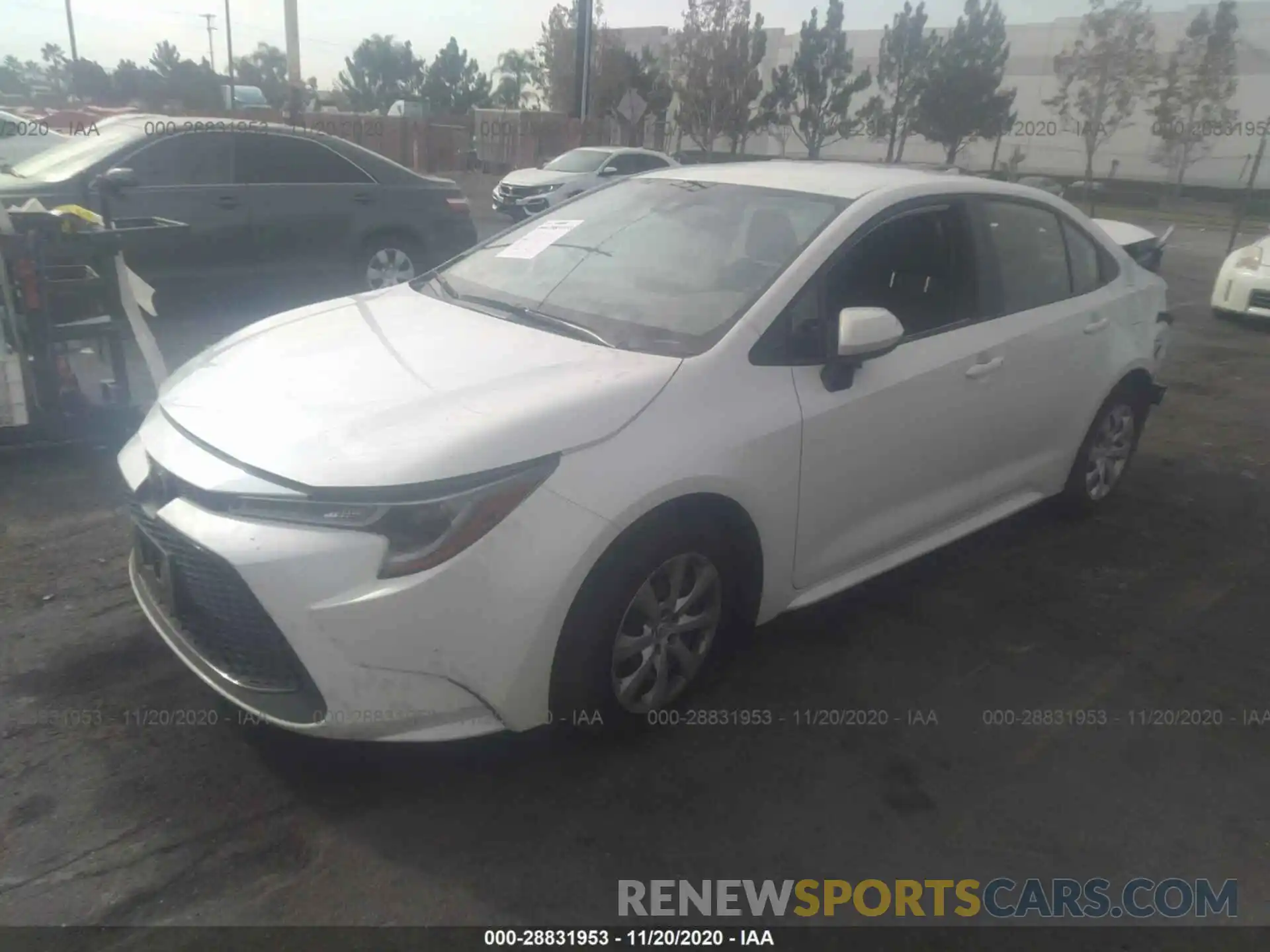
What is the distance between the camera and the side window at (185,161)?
288 inches

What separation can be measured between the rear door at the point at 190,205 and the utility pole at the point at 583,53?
51.3 feet

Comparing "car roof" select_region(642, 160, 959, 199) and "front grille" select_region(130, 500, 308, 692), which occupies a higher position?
"car roof" select_region(642, 160, 959, 199)

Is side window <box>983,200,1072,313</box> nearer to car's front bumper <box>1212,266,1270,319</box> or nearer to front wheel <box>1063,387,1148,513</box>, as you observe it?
front wheel <box>1063,387,1148,513</box>

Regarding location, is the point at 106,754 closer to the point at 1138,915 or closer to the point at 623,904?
the point at 623,904

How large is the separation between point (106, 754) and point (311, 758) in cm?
58

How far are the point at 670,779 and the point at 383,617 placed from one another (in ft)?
3.31

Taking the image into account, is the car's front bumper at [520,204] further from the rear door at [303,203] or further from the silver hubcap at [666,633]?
the silver hubcap at [666,633]

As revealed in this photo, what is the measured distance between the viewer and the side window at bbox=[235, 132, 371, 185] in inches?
303

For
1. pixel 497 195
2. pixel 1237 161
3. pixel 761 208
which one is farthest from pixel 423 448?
pixel 1237 161

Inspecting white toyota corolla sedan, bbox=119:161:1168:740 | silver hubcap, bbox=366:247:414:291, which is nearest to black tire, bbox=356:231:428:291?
silver hubcap, bbox=366:247:414:291

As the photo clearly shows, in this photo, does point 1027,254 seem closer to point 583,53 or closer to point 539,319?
point 539,319

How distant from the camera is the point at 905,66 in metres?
40.1

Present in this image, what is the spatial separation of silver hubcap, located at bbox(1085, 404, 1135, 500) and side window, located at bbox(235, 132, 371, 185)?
6.03 metres

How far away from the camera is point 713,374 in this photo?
2955 mm
